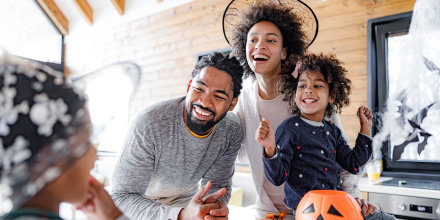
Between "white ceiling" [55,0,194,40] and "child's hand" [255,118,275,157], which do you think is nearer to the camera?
"child's hand" [255,118,275,157]

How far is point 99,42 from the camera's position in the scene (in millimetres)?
5031

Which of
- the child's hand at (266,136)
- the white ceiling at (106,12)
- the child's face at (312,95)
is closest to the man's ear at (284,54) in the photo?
the child's face at (312,95)

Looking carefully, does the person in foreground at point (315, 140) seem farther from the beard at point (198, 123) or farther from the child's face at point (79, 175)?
the child's face at point (79, 175)

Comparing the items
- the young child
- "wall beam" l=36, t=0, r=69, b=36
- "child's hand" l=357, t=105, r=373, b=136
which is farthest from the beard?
"wall beam" l=36, t=0, r=69, b=36

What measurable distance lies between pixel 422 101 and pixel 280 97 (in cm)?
137

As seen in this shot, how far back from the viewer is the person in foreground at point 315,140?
121cm

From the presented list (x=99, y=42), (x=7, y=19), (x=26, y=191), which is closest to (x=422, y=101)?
(x=26, y=191)

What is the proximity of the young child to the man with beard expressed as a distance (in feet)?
0.88

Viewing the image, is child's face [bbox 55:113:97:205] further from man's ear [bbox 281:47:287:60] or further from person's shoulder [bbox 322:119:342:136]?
man's ear [bbox 281:47:287:60]

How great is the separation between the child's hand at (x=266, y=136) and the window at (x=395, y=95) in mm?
1757

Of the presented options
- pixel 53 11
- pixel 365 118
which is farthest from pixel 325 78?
pixel 53 11

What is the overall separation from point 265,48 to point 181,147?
62 centimetres

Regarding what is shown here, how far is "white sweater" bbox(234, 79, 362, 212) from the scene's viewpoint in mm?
1347

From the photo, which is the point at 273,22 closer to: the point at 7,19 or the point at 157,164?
the point at 157,164
